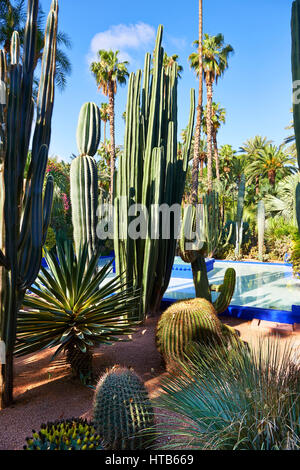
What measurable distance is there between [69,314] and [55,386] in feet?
2.34

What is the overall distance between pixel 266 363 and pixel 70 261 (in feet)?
6.86

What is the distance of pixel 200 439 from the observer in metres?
1.83

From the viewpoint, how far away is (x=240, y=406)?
6.24 ft

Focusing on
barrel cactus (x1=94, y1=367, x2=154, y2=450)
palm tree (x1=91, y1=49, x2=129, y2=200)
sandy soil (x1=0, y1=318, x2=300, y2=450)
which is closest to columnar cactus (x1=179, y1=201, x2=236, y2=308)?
sandy soil (x1=0, y1=318, x2=300, y2=450)

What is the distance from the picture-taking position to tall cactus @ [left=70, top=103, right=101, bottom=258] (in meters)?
3.98

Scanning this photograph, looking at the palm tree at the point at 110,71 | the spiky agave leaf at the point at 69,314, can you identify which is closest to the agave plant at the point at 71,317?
the spiky agave leaf at the point at 69,314

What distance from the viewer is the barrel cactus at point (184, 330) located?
3406 mm

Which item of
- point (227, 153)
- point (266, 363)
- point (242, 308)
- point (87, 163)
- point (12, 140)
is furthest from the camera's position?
point (227, 153)

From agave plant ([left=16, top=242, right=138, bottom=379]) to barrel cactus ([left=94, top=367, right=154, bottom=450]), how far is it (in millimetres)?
758

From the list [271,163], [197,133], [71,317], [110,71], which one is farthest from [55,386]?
[271,163]

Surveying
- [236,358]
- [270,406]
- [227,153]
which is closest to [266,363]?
[236,358]

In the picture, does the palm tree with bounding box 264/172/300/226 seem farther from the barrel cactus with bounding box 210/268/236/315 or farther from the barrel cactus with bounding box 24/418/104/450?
the barrel cactus with bounding box 24/418/104/450
